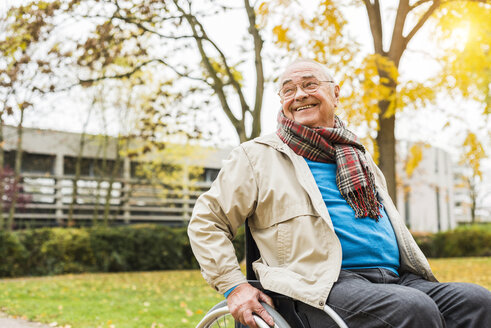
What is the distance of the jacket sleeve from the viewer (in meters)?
2.12

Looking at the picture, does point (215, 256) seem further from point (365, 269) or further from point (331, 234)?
point (365, 269)

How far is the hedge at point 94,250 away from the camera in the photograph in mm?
12500

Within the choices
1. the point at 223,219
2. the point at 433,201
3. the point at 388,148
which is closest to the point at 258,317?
the point at 223,219

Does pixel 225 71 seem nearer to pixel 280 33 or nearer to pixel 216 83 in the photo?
pixel 216 83

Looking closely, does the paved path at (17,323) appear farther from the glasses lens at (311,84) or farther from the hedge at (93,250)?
the hedge at (93,250)

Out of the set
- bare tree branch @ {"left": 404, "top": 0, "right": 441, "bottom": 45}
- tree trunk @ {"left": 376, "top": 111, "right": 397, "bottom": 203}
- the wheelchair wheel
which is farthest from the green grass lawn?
bare tree branch @ {"left": 404, "top": 0, "right": 441, "bottom": 45}

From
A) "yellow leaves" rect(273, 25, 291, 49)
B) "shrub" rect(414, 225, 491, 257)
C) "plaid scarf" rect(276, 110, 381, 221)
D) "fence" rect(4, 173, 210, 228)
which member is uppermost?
"yellow leaves" rect(273, 25, 291, 49)

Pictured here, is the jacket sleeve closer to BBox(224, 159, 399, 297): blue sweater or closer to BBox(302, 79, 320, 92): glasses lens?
BBox(224, 159, 399, 297): blue sweater

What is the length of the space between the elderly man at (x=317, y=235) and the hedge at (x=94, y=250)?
36.3ft

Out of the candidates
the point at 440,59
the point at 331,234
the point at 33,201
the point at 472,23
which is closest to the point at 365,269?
the point at 331,234

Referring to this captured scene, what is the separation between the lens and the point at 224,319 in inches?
90.4

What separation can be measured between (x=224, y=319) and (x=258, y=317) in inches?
12.5

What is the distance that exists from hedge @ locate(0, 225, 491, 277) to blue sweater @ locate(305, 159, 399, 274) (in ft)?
36.5

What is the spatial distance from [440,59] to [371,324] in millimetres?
6536
